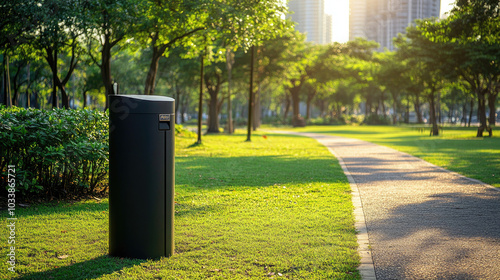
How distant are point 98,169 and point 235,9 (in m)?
10.7

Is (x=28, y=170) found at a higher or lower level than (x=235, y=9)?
lower

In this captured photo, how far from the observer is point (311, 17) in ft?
299

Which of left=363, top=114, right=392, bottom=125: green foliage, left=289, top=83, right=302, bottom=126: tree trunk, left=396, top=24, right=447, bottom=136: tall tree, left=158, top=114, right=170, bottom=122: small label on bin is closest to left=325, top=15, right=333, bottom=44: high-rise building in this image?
left=363, top=114, right=392, bottom=125: green foliage

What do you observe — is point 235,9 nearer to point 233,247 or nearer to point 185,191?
point 185,191

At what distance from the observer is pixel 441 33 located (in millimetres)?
17625

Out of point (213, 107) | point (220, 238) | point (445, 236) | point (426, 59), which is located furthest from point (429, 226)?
point (213, 107)

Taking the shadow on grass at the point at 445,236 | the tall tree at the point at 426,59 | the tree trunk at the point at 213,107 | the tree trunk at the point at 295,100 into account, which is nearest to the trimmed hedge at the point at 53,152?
the shadow on grass at the point at 445,236

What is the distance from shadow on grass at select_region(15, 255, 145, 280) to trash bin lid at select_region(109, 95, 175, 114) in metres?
1.49

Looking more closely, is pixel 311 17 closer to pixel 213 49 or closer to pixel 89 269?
pixel 213 49

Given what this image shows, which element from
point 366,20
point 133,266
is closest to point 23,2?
point 133,266

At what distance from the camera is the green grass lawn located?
4.64 meters

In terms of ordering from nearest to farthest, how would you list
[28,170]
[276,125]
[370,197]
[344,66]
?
[28,170], [370,197], [344,66], [276,125]

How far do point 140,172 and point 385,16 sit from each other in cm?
14122

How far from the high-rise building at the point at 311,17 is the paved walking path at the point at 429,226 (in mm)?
66233
